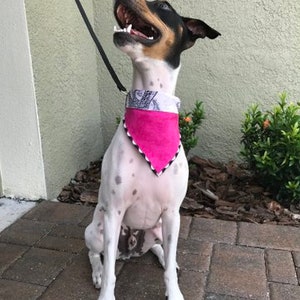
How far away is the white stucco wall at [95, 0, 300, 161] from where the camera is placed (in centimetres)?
432

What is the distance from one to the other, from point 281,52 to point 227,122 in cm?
91

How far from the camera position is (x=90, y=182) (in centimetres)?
433

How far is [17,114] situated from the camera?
12.1 feet

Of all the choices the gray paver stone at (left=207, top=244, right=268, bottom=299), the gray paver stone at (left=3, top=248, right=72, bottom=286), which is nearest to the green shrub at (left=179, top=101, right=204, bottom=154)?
the gray paver stone at (left=207, top=244, right=268, bottom=299)

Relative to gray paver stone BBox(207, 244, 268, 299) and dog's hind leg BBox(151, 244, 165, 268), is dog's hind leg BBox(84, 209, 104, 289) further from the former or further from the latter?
gray paver stone BBox(207, 244, 268, 299)

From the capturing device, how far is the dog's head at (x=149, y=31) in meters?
2.05

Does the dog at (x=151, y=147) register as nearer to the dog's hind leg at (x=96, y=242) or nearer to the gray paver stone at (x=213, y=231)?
the dog's hind leg at (x=96, y=242)

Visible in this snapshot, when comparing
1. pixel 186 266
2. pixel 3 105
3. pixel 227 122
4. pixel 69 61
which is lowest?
pixel 186 266

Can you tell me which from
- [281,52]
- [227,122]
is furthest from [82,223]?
[281,52]

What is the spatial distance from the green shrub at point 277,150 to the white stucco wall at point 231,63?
0.51 meters

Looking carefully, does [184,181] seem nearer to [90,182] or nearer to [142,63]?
[142,63]

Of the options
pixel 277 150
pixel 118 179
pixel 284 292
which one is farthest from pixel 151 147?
pixel 277 150

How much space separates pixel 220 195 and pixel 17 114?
2.03 metres

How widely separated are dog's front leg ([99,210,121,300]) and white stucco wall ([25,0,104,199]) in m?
1.63
